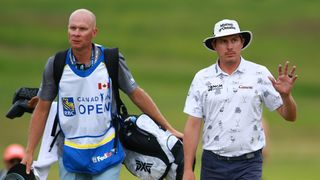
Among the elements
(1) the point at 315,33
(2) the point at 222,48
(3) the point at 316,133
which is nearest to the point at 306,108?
(3) the point at 316,133

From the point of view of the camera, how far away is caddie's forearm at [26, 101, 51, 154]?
871 cm

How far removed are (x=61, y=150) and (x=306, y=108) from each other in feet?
92.4

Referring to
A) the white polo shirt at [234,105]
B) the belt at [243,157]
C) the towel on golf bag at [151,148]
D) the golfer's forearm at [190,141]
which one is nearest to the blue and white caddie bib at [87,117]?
the towel on golf bag at [151,148]

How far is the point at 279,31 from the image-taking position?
1982 inches

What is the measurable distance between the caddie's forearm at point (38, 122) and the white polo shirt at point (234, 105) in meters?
1.16

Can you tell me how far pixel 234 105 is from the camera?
844 cm

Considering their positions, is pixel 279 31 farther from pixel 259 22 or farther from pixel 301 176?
pixel 301 176

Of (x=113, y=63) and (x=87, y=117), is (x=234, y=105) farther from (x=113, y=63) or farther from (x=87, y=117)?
(x=87, y=117)

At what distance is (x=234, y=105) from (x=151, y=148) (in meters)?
0.81

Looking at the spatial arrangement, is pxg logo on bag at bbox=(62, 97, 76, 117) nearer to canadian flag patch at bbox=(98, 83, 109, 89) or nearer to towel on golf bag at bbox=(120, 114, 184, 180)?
canadian flag patch at bbox=(98, 83, 109, 89)

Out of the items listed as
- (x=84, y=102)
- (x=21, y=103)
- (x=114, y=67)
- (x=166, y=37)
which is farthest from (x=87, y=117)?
(x=166, y=37)

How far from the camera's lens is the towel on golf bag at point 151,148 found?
28.8 feet

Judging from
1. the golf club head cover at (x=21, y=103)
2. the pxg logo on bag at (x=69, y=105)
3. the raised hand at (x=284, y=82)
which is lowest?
the golf club head cover at (x=21, y=103)

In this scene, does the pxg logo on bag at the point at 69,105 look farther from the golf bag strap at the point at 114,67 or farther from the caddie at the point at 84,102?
the golf bag strap at the point at 114,67
